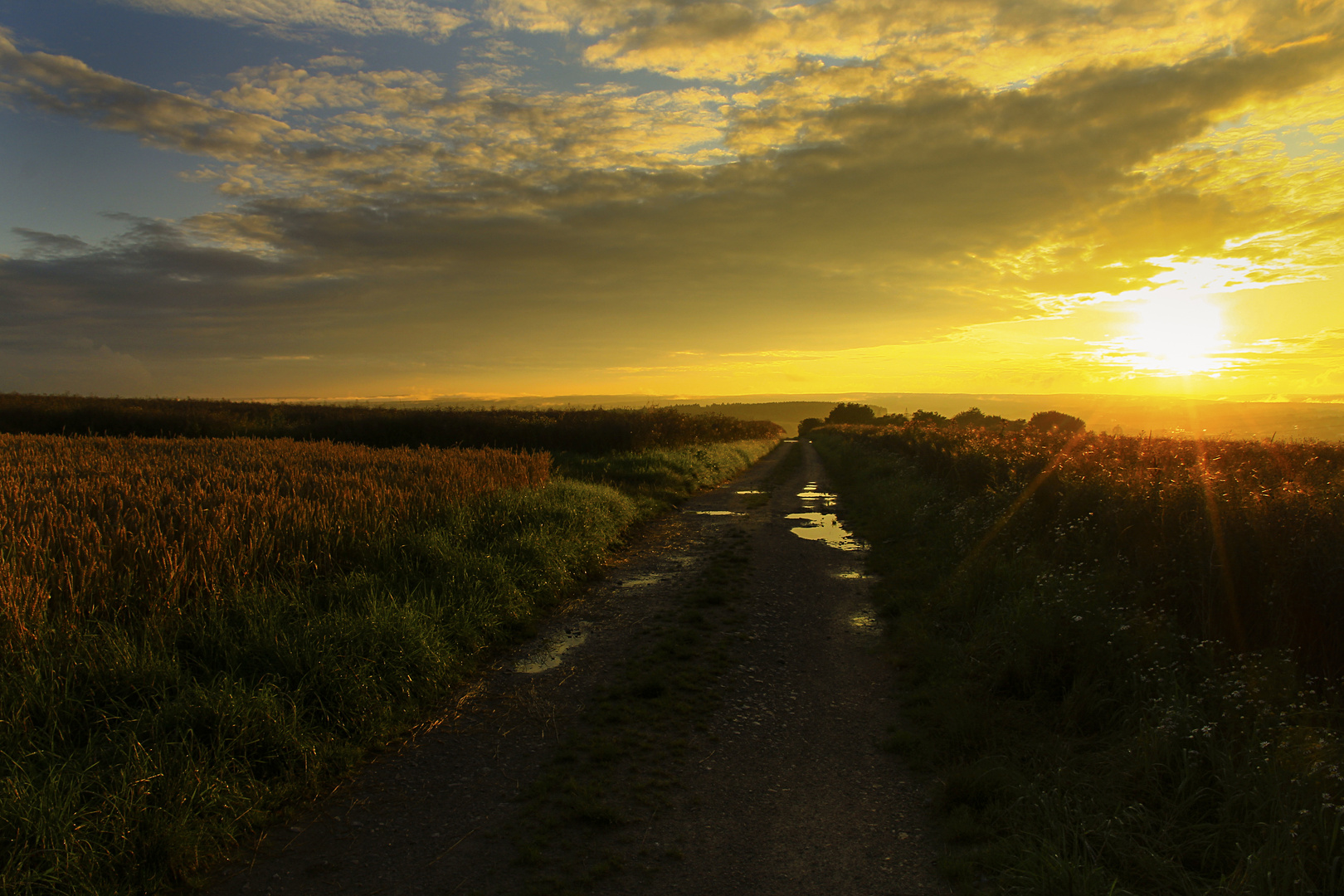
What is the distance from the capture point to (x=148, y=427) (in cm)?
3397

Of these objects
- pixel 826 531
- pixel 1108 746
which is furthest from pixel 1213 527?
pixel 826 531

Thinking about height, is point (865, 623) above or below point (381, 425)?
below

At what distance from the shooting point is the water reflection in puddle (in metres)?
13.7

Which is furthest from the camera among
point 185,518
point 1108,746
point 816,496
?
point 816,496

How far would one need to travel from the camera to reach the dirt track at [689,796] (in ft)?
12.0

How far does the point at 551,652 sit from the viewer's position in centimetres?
714

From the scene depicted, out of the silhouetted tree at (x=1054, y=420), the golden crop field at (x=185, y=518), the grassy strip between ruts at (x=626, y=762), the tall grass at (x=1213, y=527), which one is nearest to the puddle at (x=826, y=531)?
the tall grass at (x=1213, y=527)

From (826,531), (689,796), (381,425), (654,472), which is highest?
(381,425)

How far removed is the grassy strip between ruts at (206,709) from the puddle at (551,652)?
1.57 ft

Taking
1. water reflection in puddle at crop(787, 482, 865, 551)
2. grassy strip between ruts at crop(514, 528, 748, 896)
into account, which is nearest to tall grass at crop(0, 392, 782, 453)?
water reflection in puddle at crop(787, 482, 865, 551)

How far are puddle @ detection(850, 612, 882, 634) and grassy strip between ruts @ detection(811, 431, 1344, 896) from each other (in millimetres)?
417

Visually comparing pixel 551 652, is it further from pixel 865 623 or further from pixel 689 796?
Result: pixel 865 623

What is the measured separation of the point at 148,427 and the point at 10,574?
121 ft

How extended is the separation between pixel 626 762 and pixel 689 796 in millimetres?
642
